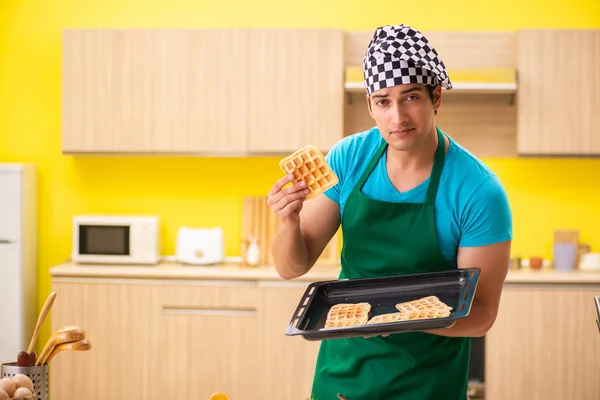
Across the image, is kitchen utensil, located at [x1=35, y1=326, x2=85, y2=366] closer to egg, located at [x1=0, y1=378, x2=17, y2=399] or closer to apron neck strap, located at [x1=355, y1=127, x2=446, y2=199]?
egg, located at [x1=0, y1=378, x2=17, y2=399]

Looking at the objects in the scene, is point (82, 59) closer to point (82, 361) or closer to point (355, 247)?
point (82, 361)

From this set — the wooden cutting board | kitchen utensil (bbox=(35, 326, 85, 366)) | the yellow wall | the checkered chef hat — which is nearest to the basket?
kitchen utensil (bbox=(35, 326, 85, 366))

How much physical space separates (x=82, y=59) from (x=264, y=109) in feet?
3.35

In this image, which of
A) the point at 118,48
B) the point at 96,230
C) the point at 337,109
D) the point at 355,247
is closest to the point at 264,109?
the point at 337,109

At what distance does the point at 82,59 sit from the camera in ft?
14.4

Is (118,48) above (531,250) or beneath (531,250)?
above

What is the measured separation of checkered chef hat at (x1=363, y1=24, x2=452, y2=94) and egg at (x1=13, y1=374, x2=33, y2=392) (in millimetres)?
949

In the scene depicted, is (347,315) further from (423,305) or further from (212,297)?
(212,297)

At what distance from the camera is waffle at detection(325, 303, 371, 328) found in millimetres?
1786

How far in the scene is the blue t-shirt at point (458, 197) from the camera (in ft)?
6.27

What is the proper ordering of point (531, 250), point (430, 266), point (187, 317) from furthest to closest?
point (531, 250), point (187, 317), point (430, 266)

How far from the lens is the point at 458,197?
1.95 m

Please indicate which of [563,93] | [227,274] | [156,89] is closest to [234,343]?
[227,274]

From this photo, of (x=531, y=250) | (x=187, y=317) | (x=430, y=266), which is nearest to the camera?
(x=430, y=266)
